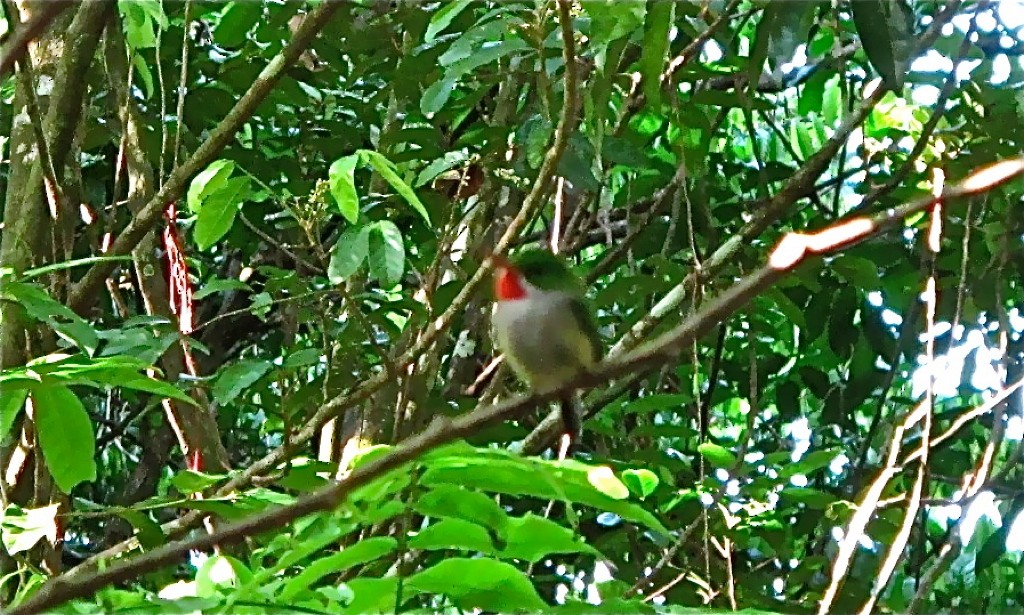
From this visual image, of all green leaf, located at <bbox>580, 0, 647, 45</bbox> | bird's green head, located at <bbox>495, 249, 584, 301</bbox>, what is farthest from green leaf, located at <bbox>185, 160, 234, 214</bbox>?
green leaf, located at <bbox>580, 0, 647, 45</bbox>

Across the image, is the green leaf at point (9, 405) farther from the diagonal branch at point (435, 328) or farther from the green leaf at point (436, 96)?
the green leaf at point (436, 96)

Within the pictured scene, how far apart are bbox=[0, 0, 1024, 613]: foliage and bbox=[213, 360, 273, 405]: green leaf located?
0.02 m

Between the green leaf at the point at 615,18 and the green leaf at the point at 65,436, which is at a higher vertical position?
the green leaf at the point at 615,18

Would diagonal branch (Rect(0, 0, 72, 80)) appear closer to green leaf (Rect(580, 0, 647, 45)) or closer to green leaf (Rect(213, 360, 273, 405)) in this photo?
green leaf (Rect(580, 0, 647, 45))

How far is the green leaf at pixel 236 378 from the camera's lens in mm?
2299

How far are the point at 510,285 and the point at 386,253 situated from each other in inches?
11.0

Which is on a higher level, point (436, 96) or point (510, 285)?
point (436, 96)

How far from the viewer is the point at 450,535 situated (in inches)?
42.2

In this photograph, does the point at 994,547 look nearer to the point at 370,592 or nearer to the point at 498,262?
the point at 498,262

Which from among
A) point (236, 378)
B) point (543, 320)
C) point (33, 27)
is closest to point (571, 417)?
point (543, 320)

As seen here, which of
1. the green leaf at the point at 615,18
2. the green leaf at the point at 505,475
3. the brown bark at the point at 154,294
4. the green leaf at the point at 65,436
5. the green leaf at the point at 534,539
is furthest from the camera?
the brown bark at the point at 154,294

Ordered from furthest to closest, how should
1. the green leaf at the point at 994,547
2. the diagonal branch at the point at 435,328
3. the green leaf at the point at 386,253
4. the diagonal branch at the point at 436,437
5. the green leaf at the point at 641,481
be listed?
1. the green leaf at the point at 994,547
2. the green leaf at the point at 386,253
3. the green leaf at the point at 641,481
4. the diagonal branch at the point at 435,328
5. the diagonal branch at the point at 436,437

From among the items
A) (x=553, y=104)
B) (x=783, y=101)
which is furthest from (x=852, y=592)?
(x=783, y=101)

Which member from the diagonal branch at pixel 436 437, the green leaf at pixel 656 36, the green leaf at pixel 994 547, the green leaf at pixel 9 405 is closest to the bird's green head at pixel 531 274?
the green leaf at pixel 656 36
